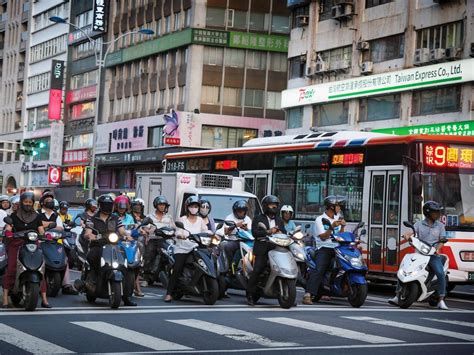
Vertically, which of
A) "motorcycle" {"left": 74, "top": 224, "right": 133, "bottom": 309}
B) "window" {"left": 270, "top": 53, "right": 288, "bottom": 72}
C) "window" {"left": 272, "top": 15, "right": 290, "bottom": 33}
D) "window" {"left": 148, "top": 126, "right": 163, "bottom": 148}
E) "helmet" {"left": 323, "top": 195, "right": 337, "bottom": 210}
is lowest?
"motorcycle" {"left": 74, "top": 224, "right": 133, "bottom": 309}

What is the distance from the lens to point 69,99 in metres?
83.4

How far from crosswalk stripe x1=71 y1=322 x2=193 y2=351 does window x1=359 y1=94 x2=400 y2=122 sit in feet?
110

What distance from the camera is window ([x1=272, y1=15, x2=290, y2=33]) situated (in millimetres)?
65625

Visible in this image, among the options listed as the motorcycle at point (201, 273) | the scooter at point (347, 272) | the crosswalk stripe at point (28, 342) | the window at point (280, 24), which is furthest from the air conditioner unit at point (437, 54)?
the crosswalk stripe at point (28, 342)

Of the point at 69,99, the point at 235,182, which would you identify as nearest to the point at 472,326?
the point at 235,182

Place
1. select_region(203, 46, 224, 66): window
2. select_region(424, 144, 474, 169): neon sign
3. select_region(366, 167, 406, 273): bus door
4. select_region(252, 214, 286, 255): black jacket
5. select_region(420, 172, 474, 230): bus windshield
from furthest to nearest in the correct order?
select_region(203, 46, 224, 66): window → select_region(366, 167, 406, 273): bus door → select_region(424, 144, 474, 169): neon sign → select_region(420, 172, 474, 230): bus windshield → select_region(252, 214, 286, 255): black jacket

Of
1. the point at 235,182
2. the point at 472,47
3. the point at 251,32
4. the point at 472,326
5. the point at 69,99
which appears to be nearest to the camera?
the point at 472,326

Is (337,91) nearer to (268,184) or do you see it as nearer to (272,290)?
(268,184)

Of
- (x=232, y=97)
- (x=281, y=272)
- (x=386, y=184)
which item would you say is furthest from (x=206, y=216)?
(x=232, y=97)

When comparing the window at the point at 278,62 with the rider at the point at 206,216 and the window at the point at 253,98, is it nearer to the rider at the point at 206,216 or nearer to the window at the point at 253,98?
the window at the point at 253,98

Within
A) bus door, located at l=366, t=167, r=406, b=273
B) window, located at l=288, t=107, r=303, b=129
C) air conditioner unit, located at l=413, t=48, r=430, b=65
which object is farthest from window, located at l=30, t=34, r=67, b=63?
bus door, located at l=366, t=167, r=406, b=273

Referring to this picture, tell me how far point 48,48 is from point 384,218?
70.3m

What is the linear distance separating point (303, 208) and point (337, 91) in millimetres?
24535

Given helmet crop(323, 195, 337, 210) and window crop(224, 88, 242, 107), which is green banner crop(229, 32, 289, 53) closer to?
window crop(224, 88, 242, 107)
